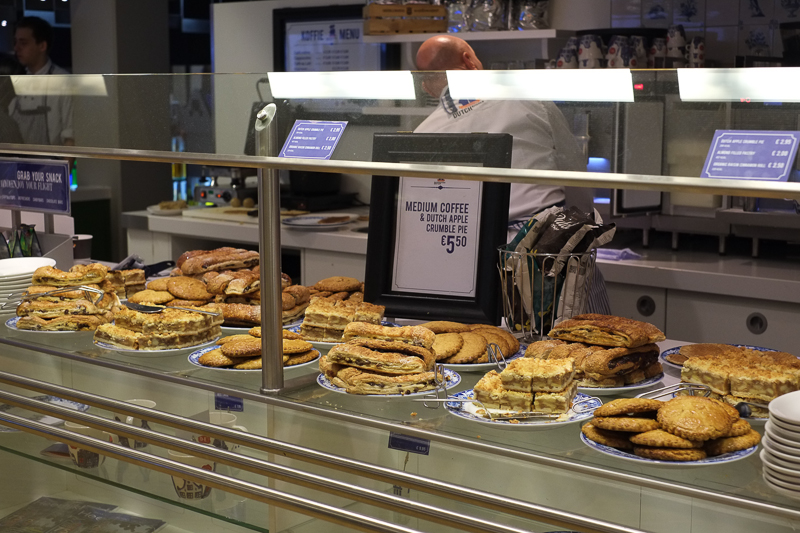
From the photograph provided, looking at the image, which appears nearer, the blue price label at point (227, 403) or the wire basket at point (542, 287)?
the blue price label at point (227, 403)

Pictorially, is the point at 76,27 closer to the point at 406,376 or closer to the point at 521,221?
the point at 521,221

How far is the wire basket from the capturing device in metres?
1.58

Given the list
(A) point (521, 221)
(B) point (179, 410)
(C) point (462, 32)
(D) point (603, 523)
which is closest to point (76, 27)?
(C) point (462, 32)

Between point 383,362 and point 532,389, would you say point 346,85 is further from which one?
point 532,389

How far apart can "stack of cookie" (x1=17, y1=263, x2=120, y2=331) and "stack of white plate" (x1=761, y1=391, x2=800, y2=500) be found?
1272 mm

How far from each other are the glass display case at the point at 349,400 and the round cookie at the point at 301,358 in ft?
0.16

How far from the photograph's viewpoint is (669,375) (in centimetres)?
142

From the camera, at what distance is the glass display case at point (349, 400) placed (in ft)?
3.19

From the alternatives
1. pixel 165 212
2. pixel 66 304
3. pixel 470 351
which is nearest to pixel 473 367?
pixel 470 351

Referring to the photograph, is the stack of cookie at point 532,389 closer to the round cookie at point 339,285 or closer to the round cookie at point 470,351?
the round cookie at point 470,351

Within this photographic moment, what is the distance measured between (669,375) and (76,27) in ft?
18.7

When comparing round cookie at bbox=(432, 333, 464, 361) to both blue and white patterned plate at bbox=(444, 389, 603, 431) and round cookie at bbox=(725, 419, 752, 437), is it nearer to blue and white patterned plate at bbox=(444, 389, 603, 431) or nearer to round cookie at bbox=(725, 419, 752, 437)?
blue and white patterned plate at bbox=(444, 389, 603, 431)

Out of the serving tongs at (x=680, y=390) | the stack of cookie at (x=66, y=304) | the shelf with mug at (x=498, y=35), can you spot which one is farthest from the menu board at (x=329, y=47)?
the serving tongs at (x=680, y=390)

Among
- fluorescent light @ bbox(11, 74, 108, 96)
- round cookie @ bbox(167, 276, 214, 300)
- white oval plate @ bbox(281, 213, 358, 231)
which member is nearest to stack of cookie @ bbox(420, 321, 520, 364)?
round cookie @ bbox(167, 276, 214, 300)
